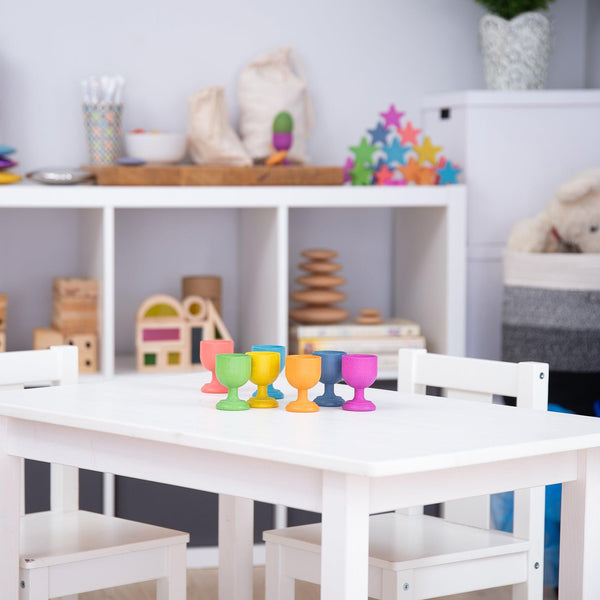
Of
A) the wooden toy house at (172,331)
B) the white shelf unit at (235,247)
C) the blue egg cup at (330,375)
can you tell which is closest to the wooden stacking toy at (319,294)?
the white shelf unit at (235,247)

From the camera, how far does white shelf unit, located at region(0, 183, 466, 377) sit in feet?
9.34

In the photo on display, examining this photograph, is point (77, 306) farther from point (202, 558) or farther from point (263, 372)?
point (263, 372)

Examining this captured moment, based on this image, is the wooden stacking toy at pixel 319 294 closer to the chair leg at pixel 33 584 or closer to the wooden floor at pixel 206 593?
the wooden floor at pixel 206 593

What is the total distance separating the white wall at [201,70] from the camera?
122 inches

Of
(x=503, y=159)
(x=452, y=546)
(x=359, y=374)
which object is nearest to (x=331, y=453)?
(x=359, y=374)

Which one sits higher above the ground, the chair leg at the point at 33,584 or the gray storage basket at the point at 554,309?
the gray storage basket at the point at 554,309

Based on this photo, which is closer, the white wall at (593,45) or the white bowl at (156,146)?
the white bowl at (156,146)

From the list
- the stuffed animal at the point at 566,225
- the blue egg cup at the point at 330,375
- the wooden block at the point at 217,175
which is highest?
the wooden block at the point at 217,175

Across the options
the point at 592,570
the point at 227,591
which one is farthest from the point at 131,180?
the point at 592,570

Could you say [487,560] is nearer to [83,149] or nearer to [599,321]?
[599,321]

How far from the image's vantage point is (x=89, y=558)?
1880mm

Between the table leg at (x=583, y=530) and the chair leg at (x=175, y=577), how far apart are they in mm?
636

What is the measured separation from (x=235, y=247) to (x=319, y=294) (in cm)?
33

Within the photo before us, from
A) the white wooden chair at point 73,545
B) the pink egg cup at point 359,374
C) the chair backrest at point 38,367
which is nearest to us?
the pink egg cup at point 359,374
